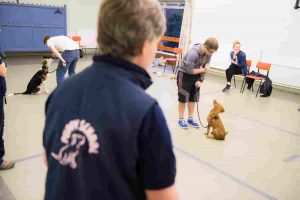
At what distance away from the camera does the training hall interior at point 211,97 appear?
9.49 ft

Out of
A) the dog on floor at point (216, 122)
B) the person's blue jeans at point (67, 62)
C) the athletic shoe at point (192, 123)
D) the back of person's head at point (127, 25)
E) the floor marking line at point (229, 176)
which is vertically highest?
the back of person's head at point (127, 25)

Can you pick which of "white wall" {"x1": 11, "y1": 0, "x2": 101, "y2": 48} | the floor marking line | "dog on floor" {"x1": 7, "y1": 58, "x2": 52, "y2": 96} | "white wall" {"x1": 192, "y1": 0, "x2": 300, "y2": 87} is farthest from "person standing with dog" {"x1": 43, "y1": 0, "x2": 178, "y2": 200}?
"white wall" {"x1": 11, "y1": 0, "x2": 101, "y2": 48}

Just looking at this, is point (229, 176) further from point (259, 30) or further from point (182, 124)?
point (259, 30)

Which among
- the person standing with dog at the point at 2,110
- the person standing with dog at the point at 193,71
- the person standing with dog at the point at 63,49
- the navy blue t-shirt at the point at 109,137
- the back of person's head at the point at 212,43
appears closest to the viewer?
the navy blue t-shirt at the point at 109,137

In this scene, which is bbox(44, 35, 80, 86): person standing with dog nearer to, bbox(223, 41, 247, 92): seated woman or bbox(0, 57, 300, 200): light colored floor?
bbox(0, 57, 300, 200): light colored floor

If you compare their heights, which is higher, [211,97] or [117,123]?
[117,123]

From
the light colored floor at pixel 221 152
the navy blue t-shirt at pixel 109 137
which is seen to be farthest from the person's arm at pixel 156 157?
the light colored floor at pixel 221 152

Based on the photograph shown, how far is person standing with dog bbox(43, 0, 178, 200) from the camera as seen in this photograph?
79 centimetres

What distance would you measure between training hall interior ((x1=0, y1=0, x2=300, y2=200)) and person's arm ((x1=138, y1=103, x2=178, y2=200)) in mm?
344

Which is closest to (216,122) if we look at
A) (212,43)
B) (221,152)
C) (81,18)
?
(221,152)

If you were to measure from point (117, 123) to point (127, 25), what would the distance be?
0.28 metres

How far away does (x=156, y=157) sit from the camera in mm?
803

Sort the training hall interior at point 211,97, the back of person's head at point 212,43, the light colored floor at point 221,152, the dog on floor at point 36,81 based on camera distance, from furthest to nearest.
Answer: the dog on floor at point 36,81 → the back of person's head at point 212,43 → the training hall interior at point 211,97 → the light colored floor at point 221,152

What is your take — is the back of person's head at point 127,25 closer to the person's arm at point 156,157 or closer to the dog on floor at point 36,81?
the person's arm at point 156,157
